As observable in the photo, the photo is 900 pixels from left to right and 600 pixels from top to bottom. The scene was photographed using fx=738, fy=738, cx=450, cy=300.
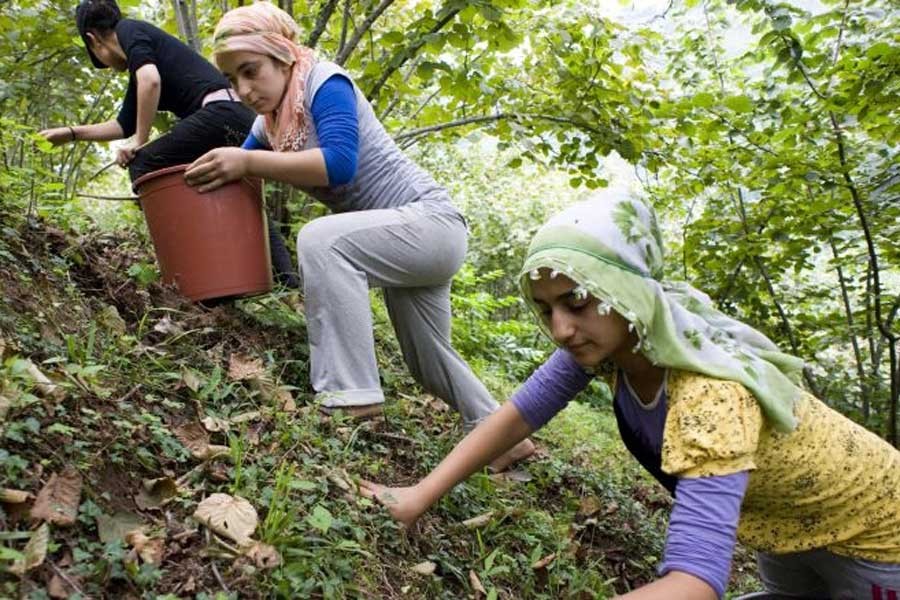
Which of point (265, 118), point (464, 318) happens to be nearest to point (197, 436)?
point (265, 118)

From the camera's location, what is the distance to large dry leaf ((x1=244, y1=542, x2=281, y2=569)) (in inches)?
65.6

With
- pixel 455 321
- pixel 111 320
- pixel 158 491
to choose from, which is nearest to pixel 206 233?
pixel 111 320

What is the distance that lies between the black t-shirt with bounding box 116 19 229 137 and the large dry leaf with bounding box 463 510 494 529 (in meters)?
2.29

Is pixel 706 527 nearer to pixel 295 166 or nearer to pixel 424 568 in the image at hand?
pixel 424 568

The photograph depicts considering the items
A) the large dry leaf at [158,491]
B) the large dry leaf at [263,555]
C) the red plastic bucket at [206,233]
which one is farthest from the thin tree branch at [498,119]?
the large dry leaf at [263,555]

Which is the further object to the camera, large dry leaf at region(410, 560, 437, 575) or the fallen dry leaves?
large dry leaf at region(410, 560, 437, 575)

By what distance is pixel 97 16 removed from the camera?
3.47m

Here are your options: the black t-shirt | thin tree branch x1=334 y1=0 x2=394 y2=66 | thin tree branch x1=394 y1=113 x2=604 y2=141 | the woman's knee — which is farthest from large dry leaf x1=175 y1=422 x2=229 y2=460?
thin tree branch x1=394 y1=113 x2=604 y2=141

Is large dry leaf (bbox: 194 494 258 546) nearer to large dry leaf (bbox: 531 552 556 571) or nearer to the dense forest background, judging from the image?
the dense forest background

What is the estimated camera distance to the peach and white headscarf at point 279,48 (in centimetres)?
255

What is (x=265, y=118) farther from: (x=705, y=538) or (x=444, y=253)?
(x=705, y=538)

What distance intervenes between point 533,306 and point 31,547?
1.25 metres

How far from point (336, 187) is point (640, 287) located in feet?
4.59

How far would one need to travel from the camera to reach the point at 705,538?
1.65 meters
